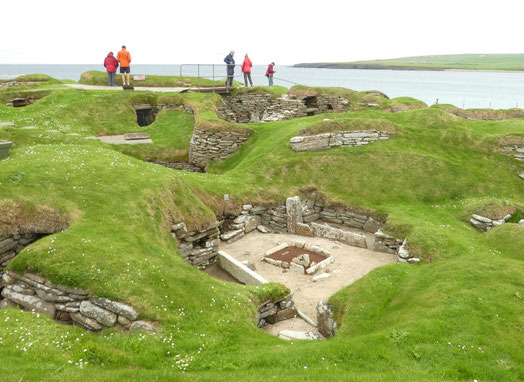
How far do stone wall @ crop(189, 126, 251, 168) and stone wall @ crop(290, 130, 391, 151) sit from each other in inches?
219

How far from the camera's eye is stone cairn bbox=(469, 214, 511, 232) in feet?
65.7

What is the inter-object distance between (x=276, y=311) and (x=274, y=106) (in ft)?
102

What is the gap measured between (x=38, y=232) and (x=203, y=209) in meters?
7.42

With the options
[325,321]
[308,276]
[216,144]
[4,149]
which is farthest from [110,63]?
[325,321]

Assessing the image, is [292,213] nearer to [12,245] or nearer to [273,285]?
[273,285]

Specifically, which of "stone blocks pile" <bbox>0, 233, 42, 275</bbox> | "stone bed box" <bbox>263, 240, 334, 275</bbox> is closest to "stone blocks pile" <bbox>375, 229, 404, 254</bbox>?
"stone bed box" <bbox>263, 240, 334, 275</bbox>

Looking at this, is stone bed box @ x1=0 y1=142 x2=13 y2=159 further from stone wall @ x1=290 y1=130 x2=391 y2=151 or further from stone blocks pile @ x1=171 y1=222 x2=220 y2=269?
stone wall @ x1=290 y1=130 x2=391 y2=151

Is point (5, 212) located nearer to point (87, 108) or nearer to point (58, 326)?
point (58, 326)

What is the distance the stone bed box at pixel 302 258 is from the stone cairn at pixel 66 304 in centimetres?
939

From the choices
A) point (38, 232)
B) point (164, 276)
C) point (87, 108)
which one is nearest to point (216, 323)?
point (164, 276)

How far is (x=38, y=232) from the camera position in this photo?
13.8 m

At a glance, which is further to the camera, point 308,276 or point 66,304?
point 308,276

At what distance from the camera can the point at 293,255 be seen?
19703 millimetres

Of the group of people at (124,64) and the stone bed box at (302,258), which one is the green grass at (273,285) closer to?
the stone bed box at (302,258)
